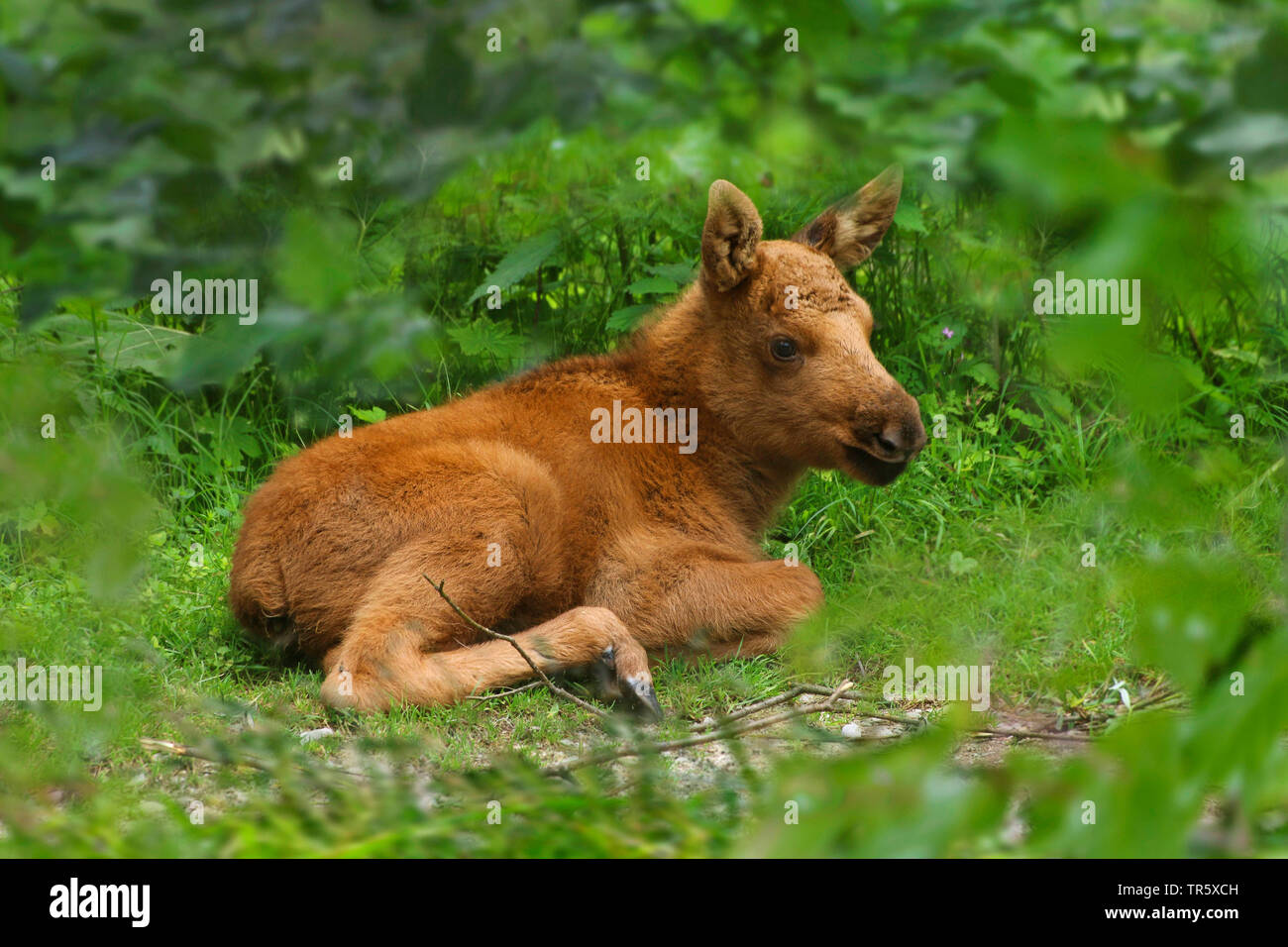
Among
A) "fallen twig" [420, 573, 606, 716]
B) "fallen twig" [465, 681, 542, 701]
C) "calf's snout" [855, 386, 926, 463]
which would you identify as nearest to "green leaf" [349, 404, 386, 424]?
"fallen twig" [420, 573, 606, 716]

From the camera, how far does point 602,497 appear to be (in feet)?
19.1

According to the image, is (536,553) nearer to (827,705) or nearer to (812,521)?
(827,705)

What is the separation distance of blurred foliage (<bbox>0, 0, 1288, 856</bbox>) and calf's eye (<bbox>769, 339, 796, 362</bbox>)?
117 cm

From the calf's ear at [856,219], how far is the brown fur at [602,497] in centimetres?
1

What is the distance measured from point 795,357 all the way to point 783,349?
0.07 meters

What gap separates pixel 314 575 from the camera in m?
5.24

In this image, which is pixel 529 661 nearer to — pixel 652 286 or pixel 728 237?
pixel 728 237

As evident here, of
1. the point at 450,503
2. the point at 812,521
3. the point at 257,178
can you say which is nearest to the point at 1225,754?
the point at 257,178

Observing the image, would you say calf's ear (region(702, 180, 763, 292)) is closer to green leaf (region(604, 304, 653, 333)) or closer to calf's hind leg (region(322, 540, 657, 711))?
green leaf (region(604, 304, 653, 333))

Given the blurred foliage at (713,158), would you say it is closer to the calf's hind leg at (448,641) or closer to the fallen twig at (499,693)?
the calf's hind leg at (448,641)

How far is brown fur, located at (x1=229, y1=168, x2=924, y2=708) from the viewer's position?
5211 millimetres

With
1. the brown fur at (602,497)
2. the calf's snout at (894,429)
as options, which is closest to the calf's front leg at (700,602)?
the brown fur at (602,497)

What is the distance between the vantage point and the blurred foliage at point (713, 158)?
1.32m

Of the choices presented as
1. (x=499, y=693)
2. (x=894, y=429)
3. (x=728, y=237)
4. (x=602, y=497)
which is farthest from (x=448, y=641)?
(x=728, y=237)
